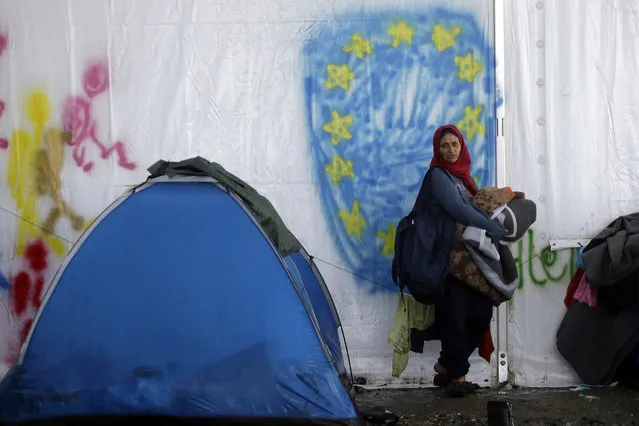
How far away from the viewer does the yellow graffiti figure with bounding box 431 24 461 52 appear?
16.1ft

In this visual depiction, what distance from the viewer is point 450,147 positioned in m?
4.61

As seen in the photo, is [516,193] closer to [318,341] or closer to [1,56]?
[318,341]

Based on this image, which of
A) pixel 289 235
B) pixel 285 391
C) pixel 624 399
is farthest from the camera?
pixel 624 399

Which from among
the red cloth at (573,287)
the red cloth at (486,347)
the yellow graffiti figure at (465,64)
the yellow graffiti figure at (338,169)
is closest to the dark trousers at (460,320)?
the red cloth at (486,347)

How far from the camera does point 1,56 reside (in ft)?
16.4

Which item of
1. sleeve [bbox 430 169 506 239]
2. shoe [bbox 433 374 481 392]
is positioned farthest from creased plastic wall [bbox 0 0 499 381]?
sleeve [bbox 430 169 506 239]

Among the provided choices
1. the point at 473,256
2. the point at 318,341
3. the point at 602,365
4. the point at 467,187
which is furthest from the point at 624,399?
the point at 318,341

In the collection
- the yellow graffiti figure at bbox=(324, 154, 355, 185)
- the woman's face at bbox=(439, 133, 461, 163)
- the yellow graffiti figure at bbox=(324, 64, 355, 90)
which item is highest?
the yellow graffiti figure at bbox=(324, 64, 355, 90)

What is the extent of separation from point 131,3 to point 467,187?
7.60 ft

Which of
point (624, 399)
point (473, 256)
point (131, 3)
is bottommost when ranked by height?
point (624, 399)

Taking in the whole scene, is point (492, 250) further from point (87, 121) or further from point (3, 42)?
point (3, 42)

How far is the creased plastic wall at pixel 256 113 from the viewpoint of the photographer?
194 inches

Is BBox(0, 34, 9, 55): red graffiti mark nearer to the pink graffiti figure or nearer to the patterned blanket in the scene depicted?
the pink graffiti figure

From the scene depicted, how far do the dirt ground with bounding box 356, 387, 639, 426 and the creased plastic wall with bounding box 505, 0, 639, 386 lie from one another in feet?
2.50
